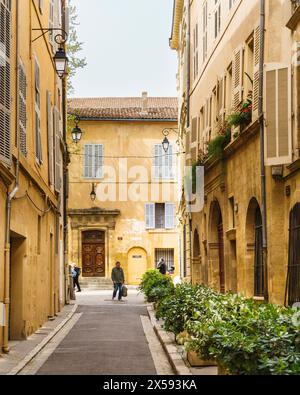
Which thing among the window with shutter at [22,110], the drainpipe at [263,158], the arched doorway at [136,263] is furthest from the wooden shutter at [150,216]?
the drainpipe at [263,158]

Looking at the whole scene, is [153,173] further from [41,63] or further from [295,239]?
[295,239]

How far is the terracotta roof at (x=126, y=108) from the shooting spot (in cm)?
4938

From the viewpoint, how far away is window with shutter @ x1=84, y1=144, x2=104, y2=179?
48.7 meters

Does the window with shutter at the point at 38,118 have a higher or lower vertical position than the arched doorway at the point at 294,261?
higher

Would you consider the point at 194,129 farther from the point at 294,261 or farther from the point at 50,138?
the point at 294,261

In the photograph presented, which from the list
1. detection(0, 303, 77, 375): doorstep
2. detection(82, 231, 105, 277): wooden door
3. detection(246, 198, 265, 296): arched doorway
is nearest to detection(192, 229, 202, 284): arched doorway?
detection(0, 303, 77, 375): doorstep

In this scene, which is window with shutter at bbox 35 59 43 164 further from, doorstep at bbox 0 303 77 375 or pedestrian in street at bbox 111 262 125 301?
pedestrian in street at bbox 111 262 125 301

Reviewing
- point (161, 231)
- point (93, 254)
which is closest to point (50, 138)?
point (93, 254)

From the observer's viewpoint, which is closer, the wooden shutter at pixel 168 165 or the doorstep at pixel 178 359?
the doorstep at pixel 178 359

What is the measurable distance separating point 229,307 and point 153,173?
3885cm

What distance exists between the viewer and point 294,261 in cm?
1377

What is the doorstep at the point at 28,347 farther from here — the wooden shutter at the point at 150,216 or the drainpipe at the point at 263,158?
the wooden shutter at the point at 150,216

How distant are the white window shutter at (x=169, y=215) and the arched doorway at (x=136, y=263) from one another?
7.23 feet

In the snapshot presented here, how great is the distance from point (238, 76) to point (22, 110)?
542cm
